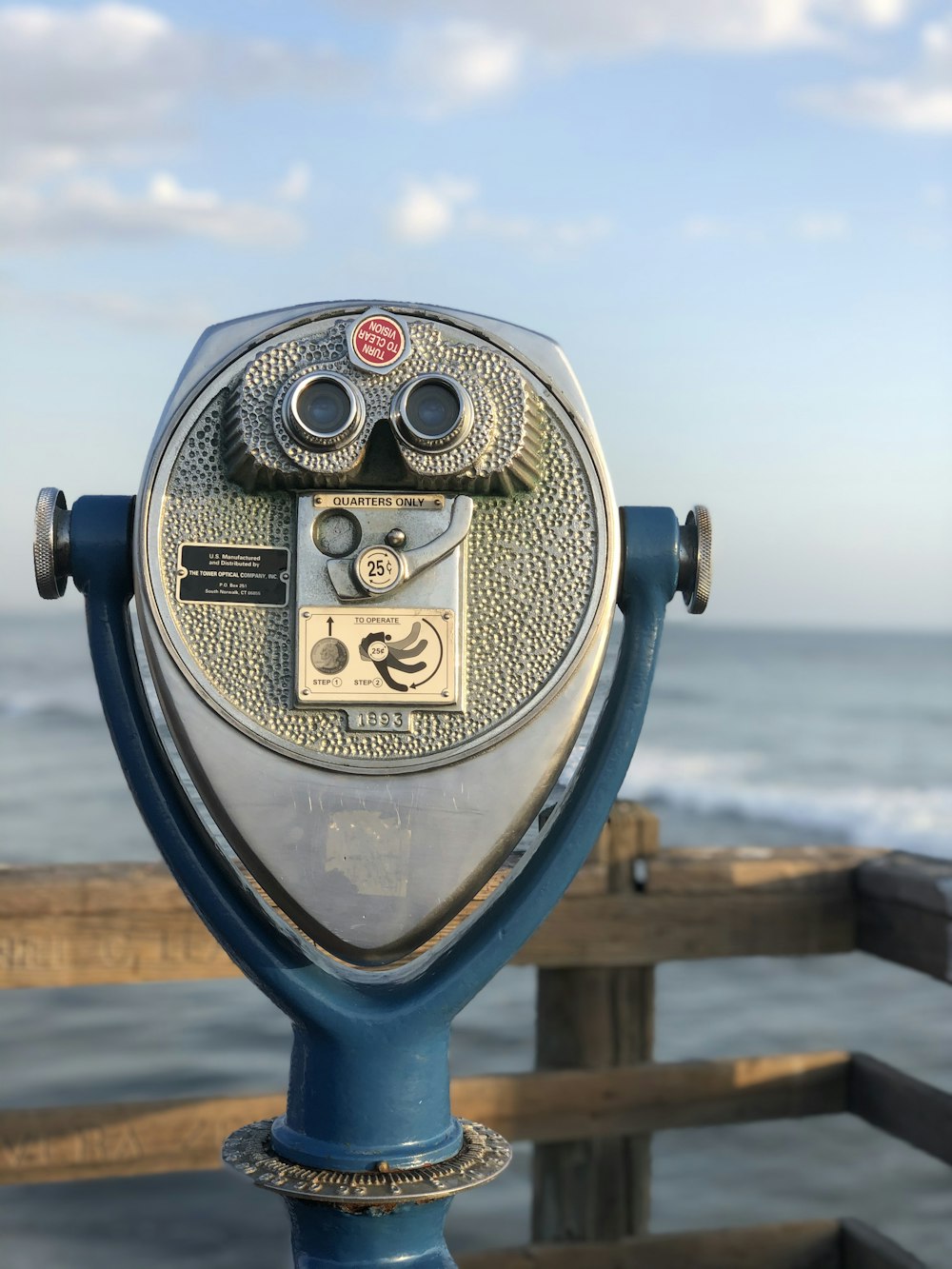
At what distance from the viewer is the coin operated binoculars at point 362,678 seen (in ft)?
4.51

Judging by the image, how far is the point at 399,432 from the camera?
4.59ft

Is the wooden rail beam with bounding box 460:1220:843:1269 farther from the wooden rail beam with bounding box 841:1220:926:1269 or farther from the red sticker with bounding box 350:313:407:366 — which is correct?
the red sticker with bounding box 350:313:407:366

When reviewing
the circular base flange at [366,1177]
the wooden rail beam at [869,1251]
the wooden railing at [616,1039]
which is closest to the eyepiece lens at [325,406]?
the circular base flange at [366,1177]

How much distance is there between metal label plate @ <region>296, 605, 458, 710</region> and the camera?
53.9 inches

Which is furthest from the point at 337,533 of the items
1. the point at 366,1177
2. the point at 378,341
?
the point at 366,1177

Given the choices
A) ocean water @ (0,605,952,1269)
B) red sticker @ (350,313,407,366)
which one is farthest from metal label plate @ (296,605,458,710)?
ocean water @ (0,605,952,1269)

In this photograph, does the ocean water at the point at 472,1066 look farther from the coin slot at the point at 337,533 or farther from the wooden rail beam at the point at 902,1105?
the coin slot at the point at 337,533

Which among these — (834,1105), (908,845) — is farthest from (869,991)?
(908,845)

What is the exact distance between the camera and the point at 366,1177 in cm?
138

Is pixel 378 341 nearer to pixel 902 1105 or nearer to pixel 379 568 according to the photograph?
pixel 379 568

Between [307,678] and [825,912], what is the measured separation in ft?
4.31

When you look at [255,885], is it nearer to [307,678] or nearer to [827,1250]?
[307,678]

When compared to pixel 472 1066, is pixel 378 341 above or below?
above

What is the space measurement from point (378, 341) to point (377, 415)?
7cm
